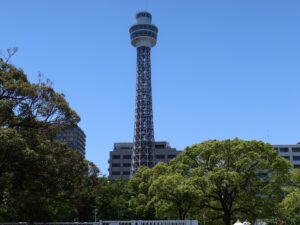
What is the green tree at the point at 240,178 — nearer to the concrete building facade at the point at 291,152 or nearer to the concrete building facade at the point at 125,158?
the concrete building facade at the point at 291,152

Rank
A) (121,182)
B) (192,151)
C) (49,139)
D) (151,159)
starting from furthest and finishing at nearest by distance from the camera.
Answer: (151,159) < (121,182) < (192,151) < (49,139)

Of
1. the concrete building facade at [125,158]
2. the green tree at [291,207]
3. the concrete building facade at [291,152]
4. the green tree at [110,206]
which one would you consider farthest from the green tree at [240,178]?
the concrete building facade at [125,158]

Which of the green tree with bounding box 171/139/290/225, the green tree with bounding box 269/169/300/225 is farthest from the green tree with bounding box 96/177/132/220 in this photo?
the green tree with bounding box 269/169/300/225

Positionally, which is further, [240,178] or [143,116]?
[143,116]

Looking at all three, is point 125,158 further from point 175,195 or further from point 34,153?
point 34,153

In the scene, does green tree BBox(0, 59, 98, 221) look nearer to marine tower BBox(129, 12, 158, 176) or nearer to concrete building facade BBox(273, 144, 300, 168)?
marine tower BBox(129, 12, 158, 176)

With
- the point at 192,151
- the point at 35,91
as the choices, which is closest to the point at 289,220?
the point at 35,91

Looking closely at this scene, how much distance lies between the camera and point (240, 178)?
32.1 m

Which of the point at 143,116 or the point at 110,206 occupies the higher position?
the point at 143,116

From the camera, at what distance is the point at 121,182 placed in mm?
49250

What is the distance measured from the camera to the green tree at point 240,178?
1294 inches

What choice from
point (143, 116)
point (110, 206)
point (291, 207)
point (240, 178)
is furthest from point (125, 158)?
point (291, 207)

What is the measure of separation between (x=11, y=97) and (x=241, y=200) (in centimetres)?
2171

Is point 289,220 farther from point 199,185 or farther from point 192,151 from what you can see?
point 192,151
